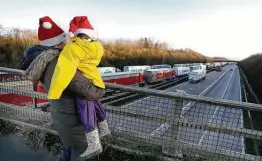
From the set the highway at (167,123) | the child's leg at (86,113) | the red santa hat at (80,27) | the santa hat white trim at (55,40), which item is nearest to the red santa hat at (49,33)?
the santa hat white trim at (55,40)

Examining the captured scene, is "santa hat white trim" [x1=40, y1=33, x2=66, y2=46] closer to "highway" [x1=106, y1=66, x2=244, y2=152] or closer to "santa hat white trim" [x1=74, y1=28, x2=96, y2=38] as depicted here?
"santa hat white trim" [x1=74, y1=28, x2=96, y2=38]

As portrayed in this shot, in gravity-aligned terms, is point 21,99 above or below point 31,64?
below

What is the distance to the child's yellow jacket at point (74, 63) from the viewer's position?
2.31 m

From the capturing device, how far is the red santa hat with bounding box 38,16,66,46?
2535 millimetres

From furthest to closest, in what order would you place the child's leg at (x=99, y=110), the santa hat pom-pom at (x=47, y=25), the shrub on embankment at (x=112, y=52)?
the shrub on embankment at (x=112, y=52) < the child's leg at (x=99, y=110) < the santa hat pom-pom at (x=47, y=25)

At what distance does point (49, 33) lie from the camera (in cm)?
254

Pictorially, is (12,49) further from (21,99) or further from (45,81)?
(45,81)

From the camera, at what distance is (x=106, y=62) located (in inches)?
1876

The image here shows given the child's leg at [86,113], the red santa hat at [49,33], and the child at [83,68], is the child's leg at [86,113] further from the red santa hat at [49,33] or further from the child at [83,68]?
the red santa hat at [49,33]

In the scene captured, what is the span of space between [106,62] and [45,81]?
1784 inches

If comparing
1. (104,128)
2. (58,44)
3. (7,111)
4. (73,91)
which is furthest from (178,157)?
(7,111)

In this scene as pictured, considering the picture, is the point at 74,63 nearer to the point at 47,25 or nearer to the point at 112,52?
the point at 47,25

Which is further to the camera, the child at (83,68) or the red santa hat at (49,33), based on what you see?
the red santa hat at (49,33)

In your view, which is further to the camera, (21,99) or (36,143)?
(21,99)
